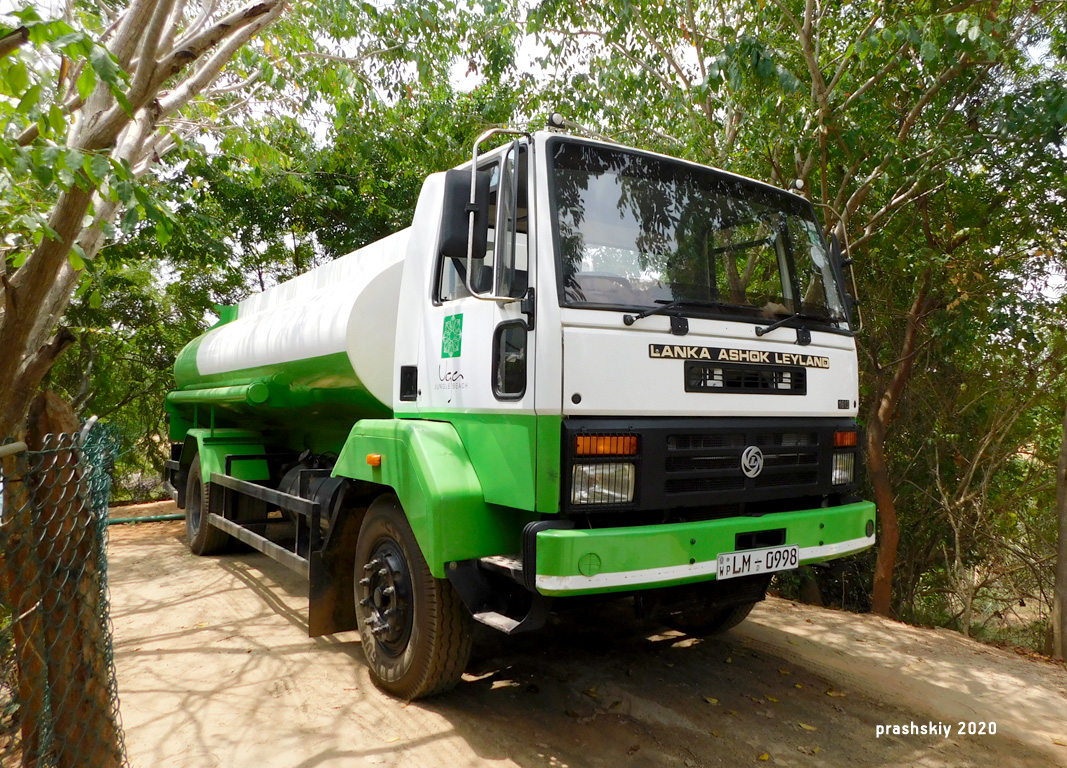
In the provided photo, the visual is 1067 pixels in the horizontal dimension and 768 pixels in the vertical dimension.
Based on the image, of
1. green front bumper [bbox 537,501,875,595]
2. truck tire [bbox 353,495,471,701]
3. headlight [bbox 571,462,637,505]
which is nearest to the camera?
green front bumper [bbox 537,501,875,595]

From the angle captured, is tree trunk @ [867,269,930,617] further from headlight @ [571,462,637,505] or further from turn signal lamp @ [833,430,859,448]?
headlight @ [571,462,637,505]

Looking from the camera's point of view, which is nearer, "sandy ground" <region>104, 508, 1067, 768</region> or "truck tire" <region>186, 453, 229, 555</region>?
"sandy ground" <region>104, 508, 1067, 768</region>

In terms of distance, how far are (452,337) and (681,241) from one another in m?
1.25

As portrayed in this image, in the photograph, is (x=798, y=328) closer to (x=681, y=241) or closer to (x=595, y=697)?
(x=681, y=241)

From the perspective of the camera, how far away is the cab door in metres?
3.32

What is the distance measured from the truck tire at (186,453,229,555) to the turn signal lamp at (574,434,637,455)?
5.12m

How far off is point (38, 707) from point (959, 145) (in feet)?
23.9

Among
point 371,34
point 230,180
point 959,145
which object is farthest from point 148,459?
point 959,145

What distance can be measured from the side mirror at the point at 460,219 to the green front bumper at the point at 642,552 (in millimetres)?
1331

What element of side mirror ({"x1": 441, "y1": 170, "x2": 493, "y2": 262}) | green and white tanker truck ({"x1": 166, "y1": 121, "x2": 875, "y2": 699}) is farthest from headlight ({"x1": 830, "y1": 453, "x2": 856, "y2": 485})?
side mirror ({"x1": 441, "y1": 170, "x2": 493, "y2": 262})

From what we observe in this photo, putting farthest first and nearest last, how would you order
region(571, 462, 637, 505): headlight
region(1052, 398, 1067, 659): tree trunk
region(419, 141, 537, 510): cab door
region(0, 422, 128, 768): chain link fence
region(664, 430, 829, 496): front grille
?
region(1052, 398, 1067, 659): tree trunk
region(664, 430, 829, 496): front grille
region(419, 141, 537, 510): cab door
region(571, 462, 637, 505): headlight
region(0, 422, 128, 768): chain link fence

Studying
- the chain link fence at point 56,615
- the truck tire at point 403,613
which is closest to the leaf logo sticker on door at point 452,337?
the truck tire at point 403,613

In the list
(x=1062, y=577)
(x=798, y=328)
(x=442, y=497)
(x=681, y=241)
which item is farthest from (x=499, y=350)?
(x=1062, y=577)

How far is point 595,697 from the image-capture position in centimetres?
399
